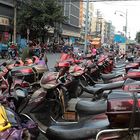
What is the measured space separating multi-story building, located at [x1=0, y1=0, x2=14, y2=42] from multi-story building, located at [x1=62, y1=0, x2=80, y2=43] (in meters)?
27.4

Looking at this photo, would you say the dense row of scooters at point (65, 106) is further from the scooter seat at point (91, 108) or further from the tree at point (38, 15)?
the tree at point (38, 15)

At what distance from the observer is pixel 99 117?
12.2 feet

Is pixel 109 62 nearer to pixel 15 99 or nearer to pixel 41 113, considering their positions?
pixel 41 113

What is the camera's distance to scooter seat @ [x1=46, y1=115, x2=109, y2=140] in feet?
10.9

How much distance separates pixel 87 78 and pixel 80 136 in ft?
25.5

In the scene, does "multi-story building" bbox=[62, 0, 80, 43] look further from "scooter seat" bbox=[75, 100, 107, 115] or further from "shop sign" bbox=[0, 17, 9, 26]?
"scooter seat" bbox=[75, 100, 107, 115]

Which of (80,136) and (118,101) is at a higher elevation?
(118,101)

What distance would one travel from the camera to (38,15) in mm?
44031

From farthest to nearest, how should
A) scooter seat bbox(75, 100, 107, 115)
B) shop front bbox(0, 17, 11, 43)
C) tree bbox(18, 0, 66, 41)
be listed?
tree bbox(18, 0, 66, 41) < shop front bbox(0, 17, 11, 43) < scooter seat bbox(75, 100, 107, 115)

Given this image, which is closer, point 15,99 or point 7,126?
point 7,126

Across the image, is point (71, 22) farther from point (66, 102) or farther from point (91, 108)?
point (91, 108)

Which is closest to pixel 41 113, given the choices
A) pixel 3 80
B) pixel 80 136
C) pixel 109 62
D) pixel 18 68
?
pixel 3 80

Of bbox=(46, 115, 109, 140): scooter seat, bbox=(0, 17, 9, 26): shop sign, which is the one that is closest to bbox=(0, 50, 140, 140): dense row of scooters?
bbox=(46, 115, 109, 140): scooter seat

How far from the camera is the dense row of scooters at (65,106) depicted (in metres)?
3.26
